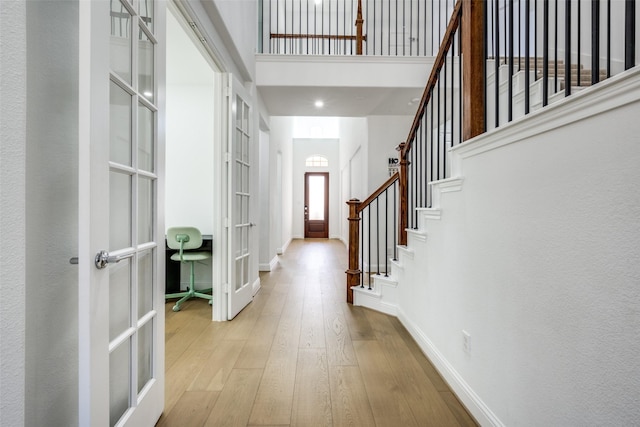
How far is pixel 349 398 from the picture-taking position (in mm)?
1812

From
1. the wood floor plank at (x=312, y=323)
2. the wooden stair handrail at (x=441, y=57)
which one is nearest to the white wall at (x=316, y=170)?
the wood floor plank at (x=312, y=323)

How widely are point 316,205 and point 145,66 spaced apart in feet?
32.6

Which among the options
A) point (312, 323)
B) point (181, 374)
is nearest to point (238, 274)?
point (312, 323)

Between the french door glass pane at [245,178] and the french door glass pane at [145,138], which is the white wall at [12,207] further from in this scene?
the french door glass pane at [245,178]

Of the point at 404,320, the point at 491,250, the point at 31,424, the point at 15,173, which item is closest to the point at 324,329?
the point at 404,320

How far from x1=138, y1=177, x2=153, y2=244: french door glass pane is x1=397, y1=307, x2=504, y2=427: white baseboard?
5.67ft

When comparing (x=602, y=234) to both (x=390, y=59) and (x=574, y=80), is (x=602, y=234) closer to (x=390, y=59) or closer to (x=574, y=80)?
(x=574, y=80)

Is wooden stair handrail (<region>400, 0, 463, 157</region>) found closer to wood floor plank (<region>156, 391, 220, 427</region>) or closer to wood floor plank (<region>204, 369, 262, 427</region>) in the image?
wood floor plank (<region>204, 369, 262, 427</region>)

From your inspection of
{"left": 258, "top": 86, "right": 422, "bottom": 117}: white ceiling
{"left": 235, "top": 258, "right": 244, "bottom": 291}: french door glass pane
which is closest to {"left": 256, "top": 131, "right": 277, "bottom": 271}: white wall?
{"left": 258, "top": 86, "right": 422, "bottom": 117}: white ceiling

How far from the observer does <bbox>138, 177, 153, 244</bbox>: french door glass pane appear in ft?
4.80

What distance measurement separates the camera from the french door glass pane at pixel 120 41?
1.26m

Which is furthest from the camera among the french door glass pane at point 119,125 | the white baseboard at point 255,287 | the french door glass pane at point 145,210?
the white baseboard at point 255,287

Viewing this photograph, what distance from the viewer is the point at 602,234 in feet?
3.05

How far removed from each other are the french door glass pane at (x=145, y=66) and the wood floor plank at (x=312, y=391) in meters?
1.69
